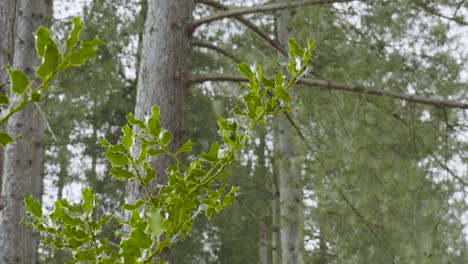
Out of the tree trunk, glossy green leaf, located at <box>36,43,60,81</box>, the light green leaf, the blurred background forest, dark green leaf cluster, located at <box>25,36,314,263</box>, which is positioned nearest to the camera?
glossy green leaf, located at <box>36,43,60,81</box>

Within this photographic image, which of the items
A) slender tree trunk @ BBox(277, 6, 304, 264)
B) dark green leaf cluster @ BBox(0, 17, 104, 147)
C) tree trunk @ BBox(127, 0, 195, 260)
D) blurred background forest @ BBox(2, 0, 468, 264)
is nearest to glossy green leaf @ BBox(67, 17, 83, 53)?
dark green leaf cluster @ BBox(0, 17, 104, 147)

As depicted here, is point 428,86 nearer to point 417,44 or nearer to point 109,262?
point 417,44

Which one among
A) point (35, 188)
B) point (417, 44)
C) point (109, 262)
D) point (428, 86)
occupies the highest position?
point (417, 44)

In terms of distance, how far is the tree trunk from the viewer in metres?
2.69

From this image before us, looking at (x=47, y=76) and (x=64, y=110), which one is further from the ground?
(x=64, y=110)

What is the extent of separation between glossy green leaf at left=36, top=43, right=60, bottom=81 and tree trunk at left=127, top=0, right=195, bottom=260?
6.58 feet

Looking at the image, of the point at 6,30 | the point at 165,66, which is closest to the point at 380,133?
the point at 165,66

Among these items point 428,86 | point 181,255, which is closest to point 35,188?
point 428,86

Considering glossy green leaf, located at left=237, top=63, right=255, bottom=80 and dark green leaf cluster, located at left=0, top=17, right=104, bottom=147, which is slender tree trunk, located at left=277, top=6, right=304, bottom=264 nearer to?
glossy green leaf, located at left=237, top=63, right=255, bottom=80

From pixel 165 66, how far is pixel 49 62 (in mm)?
2289

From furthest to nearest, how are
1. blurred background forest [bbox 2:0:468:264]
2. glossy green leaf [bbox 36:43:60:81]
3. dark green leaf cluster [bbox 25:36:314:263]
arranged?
blurred background forest [bbox 2:0:468:264], dark green leaf cluster [bbox 25:36:314:263], glossy green leaf [bbox 36:43:60:81]

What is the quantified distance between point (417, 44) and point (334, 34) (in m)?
1.08

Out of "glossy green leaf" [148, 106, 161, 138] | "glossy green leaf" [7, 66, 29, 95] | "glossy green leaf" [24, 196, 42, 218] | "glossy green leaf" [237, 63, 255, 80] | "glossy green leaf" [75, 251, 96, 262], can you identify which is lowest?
"glossy green leaf" [75, 251, 96, 262]

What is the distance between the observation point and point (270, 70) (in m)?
4.18
